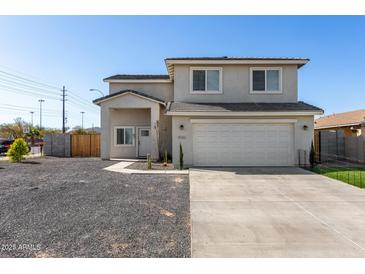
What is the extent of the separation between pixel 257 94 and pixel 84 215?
40.4 feet

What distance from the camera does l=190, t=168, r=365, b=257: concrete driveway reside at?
4117 millimetres

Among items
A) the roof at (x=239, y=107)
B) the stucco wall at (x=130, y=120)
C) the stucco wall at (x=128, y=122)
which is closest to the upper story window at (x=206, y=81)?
the roof at (x=239, y=107)

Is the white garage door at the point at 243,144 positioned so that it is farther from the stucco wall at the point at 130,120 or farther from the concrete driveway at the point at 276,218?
the stucco wall at the point at 130,120

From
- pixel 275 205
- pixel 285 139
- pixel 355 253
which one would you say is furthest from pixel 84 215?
pixel 285 139

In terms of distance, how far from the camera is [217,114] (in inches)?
508

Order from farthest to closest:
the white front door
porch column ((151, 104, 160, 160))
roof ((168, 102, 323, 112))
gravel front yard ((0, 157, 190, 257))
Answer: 1. the white front door
2. porch column ((151, 104, 160, 160))
3. roof ((168, 102, 323, 112))
4. gravel front yard ((0, 157, 190, 257))

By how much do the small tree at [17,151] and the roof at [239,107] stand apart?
1108 centimetres

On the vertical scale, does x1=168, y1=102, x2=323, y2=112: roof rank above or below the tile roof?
below

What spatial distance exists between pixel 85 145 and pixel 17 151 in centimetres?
530

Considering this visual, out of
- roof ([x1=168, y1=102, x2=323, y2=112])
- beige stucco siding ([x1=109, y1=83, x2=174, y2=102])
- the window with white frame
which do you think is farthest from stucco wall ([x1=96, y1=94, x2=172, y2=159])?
roof ([x1=168, y1=102, x2=323, y2=112])

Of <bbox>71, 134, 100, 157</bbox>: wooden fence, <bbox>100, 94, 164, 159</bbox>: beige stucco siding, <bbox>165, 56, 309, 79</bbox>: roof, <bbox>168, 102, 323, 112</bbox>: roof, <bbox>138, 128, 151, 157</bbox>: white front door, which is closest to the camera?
<bbox>168, 102, 323, 112</bbox>: roof

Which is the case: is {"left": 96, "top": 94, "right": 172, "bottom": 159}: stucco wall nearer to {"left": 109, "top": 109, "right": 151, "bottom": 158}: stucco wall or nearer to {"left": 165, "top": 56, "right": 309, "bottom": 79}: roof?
{"left": 109, "top": 109, "right": 151, "bottom": 158}: stucco wall

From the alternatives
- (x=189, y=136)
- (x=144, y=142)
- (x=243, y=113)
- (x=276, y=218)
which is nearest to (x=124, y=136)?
(x=144, y=142)

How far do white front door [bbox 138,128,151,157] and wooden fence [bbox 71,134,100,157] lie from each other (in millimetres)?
4788
